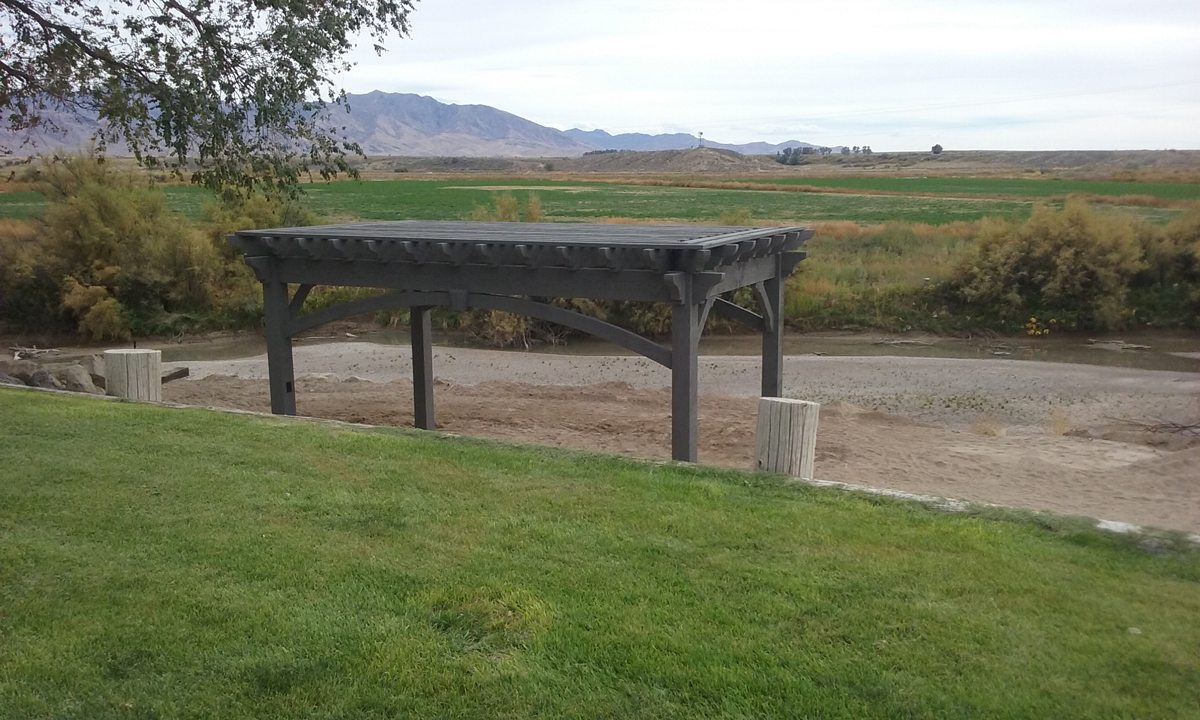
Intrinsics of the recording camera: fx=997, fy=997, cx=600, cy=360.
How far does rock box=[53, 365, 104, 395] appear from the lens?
13.2 meters

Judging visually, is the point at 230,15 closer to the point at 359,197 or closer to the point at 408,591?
the point at 408,591

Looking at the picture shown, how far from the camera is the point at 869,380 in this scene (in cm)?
1814

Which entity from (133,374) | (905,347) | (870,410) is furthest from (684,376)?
(905,347)

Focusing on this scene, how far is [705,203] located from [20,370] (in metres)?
39.6

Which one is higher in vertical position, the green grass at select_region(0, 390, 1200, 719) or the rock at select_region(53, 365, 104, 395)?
the green grass at select_region(0, 390, 1200, 719)

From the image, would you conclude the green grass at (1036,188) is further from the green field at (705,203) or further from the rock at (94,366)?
the rock at (94,366)

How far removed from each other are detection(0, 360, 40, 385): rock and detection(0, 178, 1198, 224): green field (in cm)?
2194

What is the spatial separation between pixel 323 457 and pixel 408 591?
2.85 meters

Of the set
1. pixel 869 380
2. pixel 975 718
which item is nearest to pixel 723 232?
pixel 975 718

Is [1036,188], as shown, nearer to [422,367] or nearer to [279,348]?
[422,367]

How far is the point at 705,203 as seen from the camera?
49344mm

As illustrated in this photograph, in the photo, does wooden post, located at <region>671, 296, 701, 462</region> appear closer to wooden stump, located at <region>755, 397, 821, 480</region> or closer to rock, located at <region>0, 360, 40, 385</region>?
wooden stump, located at <region>755, 397, 821, 480</region>

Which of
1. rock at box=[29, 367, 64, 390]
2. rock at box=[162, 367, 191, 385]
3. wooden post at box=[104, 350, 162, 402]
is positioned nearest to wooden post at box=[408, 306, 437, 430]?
wooden post at box=[104, 350, 162, 402]

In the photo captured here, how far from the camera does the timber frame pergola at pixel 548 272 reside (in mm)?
7977
